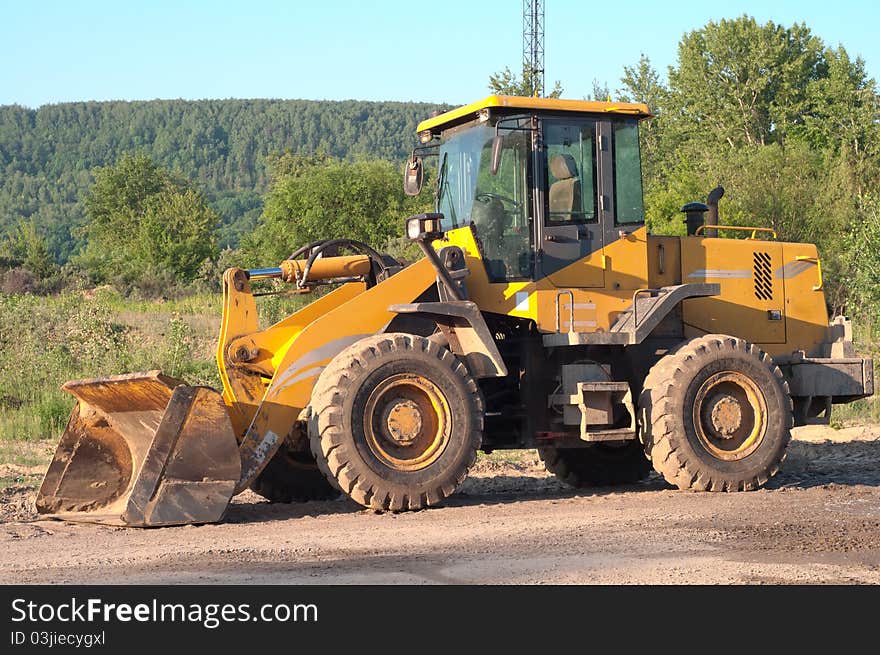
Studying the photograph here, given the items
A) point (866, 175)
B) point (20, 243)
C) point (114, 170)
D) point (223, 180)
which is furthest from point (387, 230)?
point (223, 180)

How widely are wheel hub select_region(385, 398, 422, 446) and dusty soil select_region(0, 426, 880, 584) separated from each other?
0.66 m

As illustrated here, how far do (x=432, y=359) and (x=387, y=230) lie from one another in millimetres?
27667

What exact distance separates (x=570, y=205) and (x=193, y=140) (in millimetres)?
133267

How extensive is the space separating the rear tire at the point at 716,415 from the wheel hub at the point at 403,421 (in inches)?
88.5

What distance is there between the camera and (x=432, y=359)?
10.1 metres

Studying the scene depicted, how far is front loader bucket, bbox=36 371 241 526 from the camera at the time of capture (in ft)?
30.5

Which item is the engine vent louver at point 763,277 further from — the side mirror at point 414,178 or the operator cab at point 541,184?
the side mirror at point 414,178

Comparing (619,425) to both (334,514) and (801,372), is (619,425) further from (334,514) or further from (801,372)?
(334,514)

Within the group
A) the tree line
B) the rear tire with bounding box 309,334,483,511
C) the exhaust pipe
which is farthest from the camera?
the tree line

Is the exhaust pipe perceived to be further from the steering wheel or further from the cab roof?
the steering wheel

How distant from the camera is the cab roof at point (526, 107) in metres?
10.9

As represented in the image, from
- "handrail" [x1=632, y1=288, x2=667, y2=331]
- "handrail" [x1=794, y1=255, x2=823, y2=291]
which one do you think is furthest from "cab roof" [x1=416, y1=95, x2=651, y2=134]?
"handrail" [x1=794, y1=255, x2=823, y2=291]

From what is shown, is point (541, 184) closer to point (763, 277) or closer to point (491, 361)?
point (491, 361)

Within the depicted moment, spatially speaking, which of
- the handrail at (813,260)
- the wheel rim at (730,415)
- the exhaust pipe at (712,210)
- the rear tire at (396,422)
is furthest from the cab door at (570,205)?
the handrail at (813,260)
